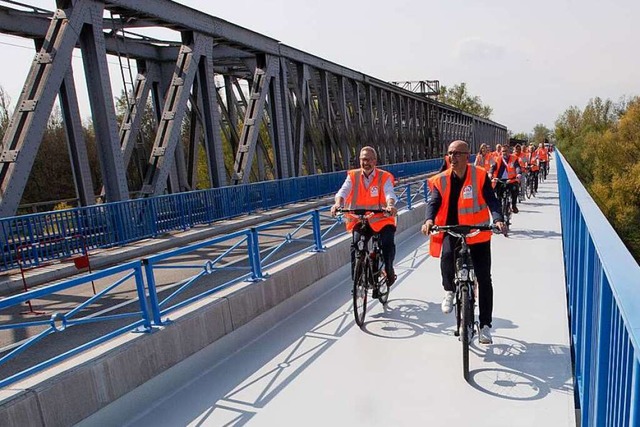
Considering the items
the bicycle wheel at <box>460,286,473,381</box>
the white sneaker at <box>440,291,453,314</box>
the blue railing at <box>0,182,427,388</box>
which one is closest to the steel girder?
the blue railing at <box>0,182,427,388</box>

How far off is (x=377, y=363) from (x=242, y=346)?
1632 millimetres

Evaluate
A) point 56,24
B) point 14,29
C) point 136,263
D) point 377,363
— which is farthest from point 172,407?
point 14,29

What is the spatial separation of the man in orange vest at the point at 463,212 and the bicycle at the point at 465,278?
10 centimetres

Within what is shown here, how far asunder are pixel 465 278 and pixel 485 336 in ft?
2.54

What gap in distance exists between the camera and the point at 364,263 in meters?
5.67

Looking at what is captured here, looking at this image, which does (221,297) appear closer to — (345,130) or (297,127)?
(297,127)

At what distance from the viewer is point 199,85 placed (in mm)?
15859

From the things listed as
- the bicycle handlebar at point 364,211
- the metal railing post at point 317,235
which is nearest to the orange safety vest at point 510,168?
the metal railing post at point 317,235

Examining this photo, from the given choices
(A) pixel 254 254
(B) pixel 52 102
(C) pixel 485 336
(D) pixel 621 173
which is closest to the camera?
(C) pixel 485 336

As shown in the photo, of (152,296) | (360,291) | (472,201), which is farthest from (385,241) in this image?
(152,296)

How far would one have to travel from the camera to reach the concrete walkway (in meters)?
3.83

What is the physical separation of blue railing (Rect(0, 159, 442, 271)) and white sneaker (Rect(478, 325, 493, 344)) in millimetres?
7486

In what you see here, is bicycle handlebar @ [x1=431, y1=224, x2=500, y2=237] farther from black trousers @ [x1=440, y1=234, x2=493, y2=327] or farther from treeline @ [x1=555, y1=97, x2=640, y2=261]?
treeline @ [x1=555, y1=97, x2=640, y2=261]

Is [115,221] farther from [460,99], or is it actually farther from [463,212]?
[460,99]
